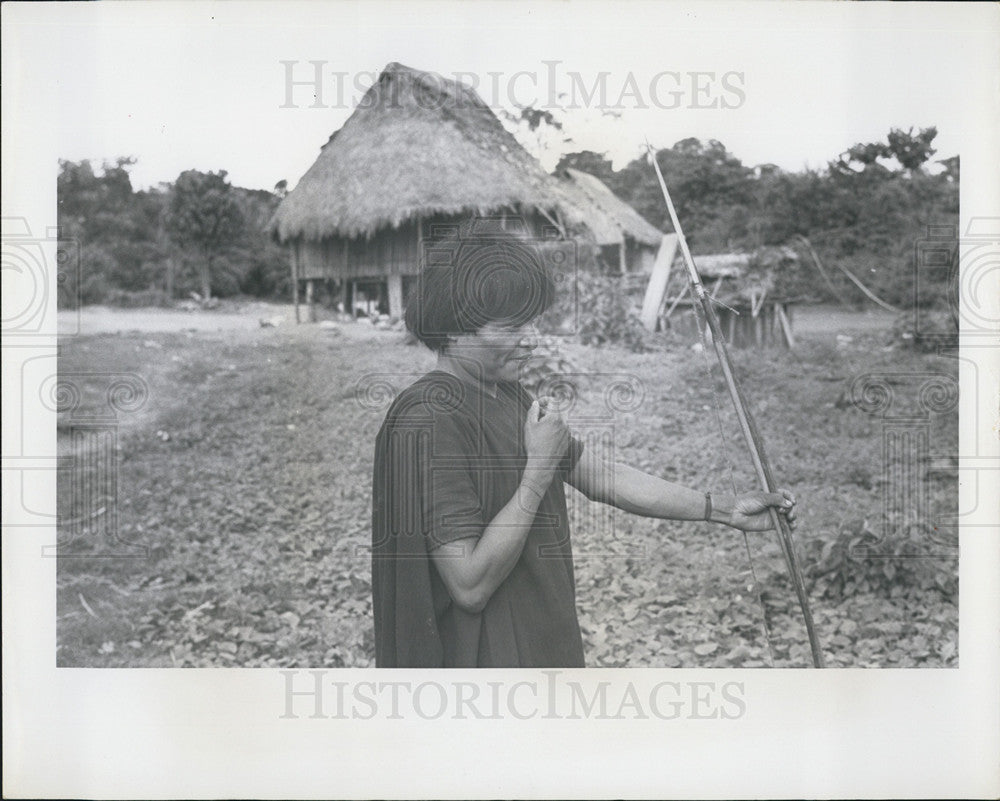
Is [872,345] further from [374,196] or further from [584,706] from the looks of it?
[374,196]

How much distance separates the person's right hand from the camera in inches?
112

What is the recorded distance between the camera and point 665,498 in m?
3.12

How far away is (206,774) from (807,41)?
3.59 m

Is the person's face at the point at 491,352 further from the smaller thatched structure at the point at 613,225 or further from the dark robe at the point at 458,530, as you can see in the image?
the smaller thatched structure at the point at 613,225

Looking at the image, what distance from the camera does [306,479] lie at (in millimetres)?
3779

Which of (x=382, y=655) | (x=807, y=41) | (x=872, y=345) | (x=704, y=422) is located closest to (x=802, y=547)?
(x=704, y=422)

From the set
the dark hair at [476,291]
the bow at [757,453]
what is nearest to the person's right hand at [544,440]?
the dark hair at [476,291]

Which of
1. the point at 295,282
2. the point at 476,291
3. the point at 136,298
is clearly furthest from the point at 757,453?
the point at 136,298

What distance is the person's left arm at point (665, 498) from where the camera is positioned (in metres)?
3.03

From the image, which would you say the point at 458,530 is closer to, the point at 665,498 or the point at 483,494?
the point at 483,494

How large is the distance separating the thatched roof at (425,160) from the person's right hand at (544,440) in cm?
113

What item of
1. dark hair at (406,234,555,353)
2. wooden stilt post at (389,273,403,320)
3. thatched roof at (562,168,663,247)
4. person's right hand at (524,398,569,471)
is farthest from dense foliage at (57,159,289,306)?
person's right hand at (524,398,569,471)

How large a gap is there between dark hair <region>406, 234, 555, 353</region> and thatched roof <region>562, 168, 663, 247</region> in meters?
0.59

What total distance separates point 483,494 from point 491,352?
445 mm
